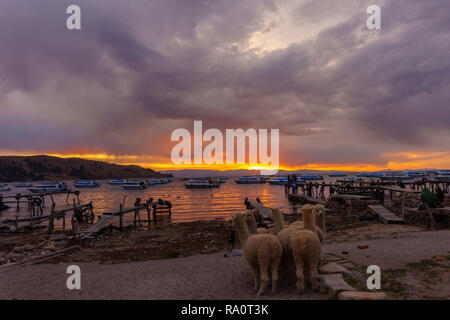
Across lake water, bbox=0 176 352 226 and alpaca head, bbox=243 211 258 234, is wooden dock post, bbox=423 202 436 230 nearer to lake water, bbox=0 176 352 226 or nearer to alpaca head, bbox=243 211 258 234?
alpaca head, bbox=243 211 258 234

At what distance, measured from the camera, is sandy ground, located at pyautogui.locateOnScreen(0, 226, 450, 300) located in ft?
26.2

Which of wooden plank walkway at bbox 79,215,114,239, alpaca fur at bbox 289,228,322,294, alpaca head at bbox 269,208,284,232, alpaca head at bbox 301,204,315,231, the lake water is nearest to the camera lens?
alpaca fur at bbox 289,228,322,294

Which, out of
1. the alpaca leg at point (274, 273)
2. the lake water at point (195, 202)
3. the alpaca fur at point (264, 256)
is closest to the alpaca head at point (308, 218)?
the alpaca fur at point (264, 256)

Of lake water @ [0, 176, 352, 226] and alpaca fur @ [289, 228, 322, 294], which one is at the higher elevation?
alpaca fur @ [289, 228, 322, 294]

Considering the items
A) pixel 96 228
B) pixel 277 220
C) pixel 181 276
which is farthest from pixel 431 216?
pixel 96 228

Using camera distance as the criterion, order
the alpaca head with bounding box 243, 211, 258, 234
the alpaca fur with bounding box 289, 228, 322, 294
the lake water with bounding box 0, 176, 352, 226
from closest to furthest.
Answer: the alpaca fur with bounding box 289, 228, 322, 294
the alpaca head with bounding box 243, 211, 258, 234
the lake water with bounding box 0, 176, 352, 226

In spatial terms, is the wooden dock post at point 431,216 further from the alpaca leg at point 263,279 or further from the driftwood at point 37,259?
the driftwood at point 37,259

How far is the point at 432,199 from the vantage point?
57.2 ft

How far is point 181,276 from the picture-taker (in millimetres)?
9734

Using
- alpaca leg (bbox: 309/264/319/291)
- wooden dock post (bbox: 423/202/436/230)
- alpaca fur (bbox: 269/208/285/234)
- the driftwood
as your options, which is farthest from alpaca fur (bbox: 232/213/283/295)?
wooden dock post (bbox: 423/202/436/230)

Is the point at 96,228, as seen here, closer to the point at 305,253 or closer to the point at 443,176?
the point at 305,253
